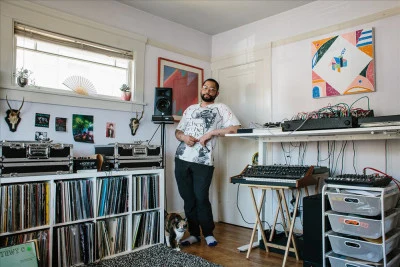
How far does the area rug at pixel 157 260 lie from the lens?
2.33m

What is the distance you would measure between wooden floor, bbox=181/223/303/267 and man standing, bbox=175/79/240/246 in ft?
0.36

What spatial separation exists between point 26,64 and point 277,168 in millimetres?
2256

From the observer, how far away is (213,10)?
333cm

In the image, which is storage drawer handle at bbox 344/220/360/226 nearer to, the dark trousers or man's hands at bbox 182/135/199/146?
the dark trousers

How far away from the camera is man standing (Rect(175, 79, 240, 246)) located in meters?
2.90

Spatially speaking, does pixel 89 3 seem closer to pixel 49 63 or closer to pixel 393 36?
pixel 49 63

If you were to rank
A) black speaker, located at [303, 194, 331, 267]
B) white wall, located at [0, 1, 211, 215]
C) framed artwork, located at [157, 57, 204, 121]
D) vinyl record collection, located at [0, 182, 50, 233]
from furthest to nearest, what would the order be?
framed artwork, located at [157, 57, 204, 121]
white wall, located at [0, 1, 211, 215]
black speaker, located at [303, 194, 331, 267]
vinyl record collection, located at [0, 182, 50, 233]

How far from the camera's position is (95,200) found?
7.98ft

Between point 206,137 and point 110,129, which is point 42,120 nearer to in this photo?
point 110,129

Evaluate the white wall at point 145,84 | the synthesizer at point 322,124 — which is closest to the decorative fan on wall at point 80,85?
the white wall at point 145,84

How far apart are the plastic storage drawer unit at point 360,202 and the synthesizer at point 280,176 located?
0.74 feet

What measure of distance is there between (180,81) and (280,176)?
1850 millimetres

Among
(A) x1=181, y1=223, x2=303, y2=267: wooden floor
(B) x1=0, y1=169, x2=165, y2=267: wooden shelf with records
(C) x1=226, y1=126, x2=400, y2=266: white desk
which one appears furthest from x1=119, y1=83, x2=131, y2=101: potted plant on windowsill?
(A) x1=181, y1=223, x2=303, y2=267: wooden floor

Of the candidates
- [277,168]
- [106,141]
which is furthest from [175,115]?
[277,168]
